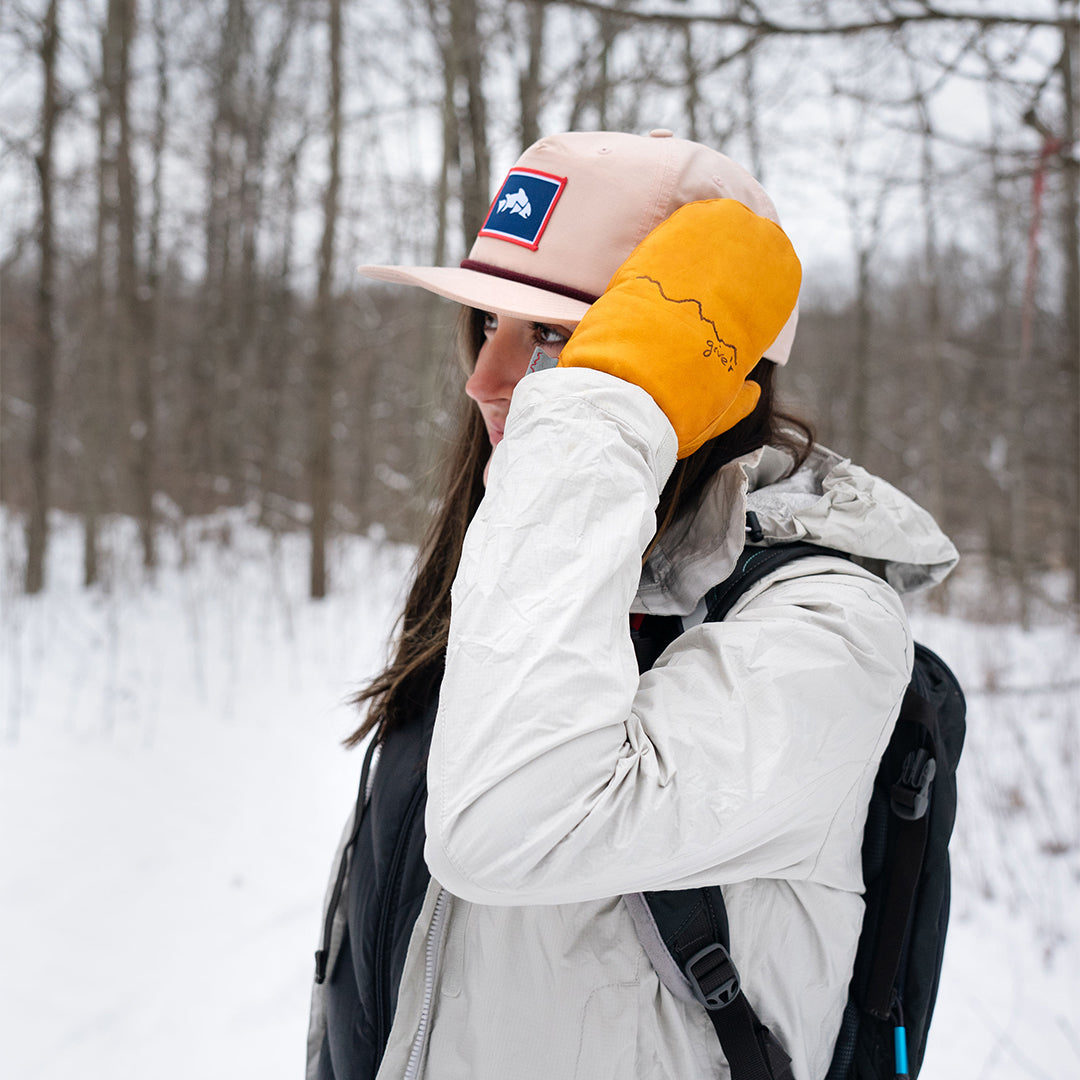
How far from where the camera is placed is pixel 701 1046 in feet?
2.87

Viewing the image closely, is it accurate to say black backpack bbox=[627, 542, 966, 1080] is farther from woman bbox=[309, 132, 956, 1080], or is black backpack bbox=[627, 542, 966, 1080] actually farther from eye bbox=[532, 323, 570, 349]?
eye bbox=[532, 323, 570, 349]

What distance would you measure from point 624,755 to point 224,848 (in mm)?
3231

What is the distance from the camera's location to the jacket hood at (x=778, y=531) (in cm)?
94

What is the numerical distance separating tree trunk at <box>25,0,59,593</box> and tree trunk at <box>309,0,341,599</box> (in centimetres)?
205

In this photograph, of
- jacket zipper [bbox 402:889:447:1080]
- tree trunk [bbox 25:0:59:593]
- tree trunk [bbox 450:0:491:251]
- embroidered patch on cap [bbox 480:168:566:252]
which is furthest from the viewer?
tree trunk [bbox 450:0:491:251]

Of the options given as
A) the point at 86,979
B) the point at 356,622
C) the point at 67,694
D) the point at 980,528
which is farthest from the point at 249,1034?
the point at 980,528

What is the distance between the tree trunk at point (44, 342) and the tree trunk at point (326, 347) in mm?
2049

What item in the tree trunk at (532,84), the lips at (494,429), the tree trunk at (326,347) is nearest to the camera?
the lips at (494,429)

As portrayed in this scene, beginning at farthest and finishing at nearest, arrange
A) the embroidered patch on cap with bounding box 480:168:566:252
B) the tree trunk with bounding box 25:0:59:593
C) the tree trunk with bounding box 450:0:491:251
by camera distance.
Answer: the tree trunk with bounding box 450:0:491:251 < the tree trunk with bounding box 25:0:59:593 < the embroidered patch on cap with bounding box 480:168:566:252

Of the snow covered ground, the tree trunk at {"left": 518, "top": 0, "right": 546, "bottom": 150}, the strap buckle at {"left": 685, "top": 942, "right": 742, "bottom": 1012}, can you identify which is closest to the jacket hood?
the strap buckle at {"left": 685, "top": 942, "right": 742, "bottom": 1012}

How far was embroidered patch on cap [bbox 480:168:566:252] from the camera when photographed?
104cm

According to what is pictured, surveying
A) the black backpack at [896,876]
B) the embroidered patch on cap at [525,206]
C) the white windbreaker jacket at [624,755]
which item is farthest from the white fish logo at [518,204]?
the black backpack at [896,876]

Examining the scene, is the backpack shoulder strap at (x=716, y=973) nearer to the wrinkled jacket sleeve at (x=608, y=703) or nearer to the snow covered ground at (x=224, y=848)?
the wrinkled jacket sleeve at (x=608, y=703)

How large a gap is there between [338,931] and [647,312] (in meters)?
0.96
